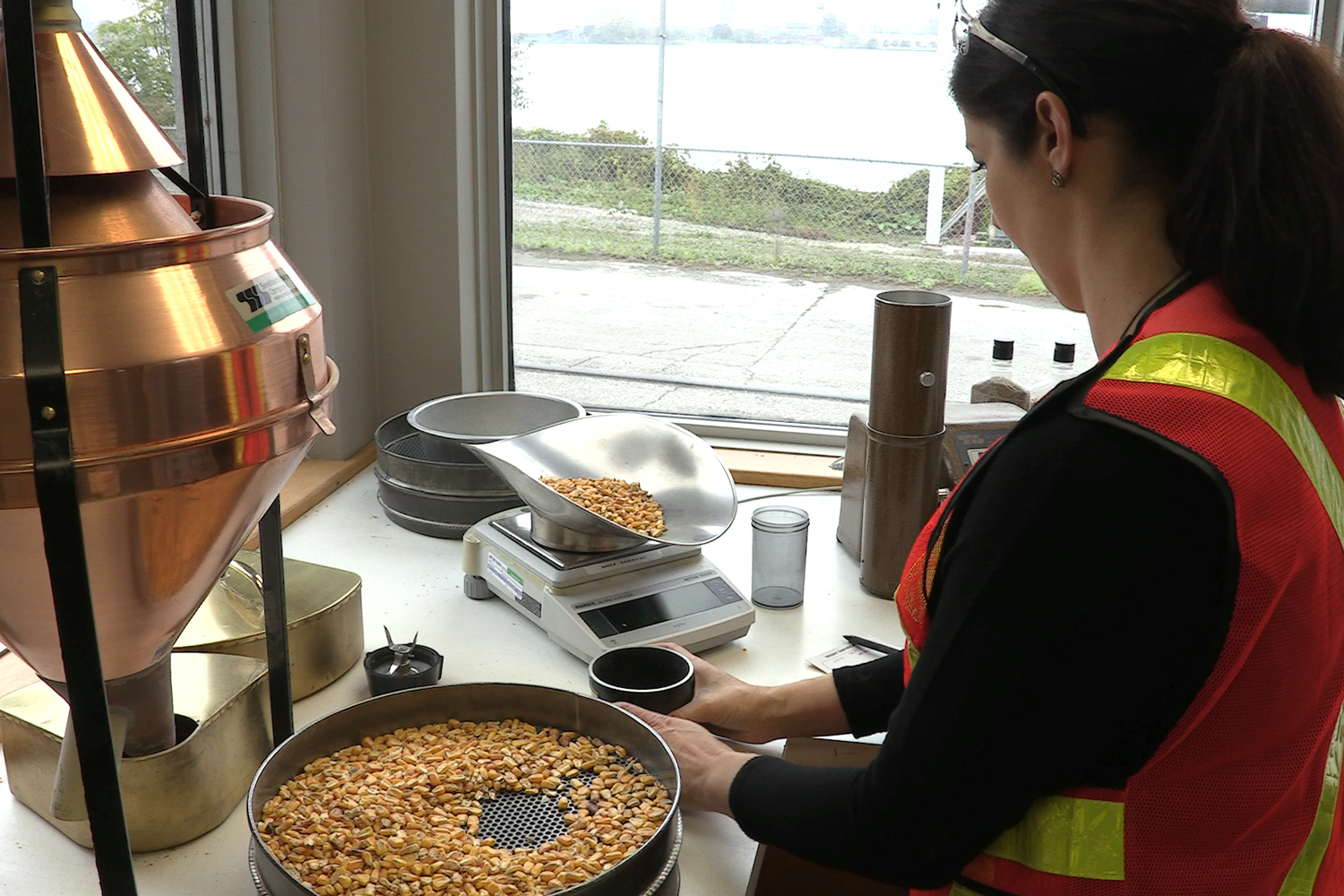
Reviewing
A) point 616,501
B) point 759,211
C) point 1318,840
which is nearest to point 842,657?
point 616,501

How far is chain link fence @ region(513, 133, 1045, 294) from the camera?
2221mm

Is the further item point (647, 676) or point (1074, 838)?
point (647, 676)

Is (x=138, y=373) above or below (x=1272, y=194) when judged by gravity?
below

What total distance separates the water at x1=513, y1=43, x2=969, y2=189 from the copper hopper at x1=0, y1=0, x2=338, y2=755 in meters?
1.43

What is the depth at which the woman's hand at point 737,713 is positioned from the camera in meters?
1.32

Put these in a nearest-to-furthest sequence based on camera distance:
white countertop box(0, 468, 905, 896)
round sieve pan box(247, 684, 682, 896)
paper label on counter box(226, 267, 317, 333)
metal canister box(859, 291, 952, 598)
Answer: paper label on counter box(226, 267, 317, 333) → round sieve pan box(247, 684, 682, 896) → white countertop box(0, 468, 905, 896) → metal canister box(859, 291, 952, 598)

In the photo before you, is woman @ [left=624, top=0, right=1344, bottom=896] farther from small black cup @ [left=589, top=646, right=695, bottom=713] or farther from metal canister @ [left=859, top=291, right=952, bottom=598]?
metal canister @ [left=859, top=291, right=952, bottom=598]

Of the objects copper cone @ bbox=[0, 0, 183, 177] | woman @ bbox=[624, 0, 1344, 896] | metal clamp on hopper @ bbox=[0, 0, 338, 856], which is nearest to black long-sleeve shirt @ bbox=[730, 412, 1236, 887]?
woman @ bbox=[624, 0, 1344, 896]

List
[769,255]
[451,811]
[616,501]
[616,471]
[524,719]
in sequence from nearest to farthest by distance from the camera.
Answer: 1. [451,811]
2. [524,719]
3. [616,501]
4. [616,471]
5. [769,255]

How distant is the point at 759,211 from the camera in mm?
2299

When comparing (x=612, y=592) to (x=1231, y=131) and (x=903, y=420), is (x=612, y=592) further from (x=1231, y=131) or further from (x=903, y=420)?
(x=1231, y=131)

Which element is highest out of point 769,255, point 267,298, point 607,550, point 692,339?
point 267,298

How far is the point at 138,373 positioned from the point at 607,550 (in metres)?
0.89

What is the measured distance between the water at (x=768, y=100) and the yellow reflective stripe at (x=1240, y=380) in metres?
1.41
